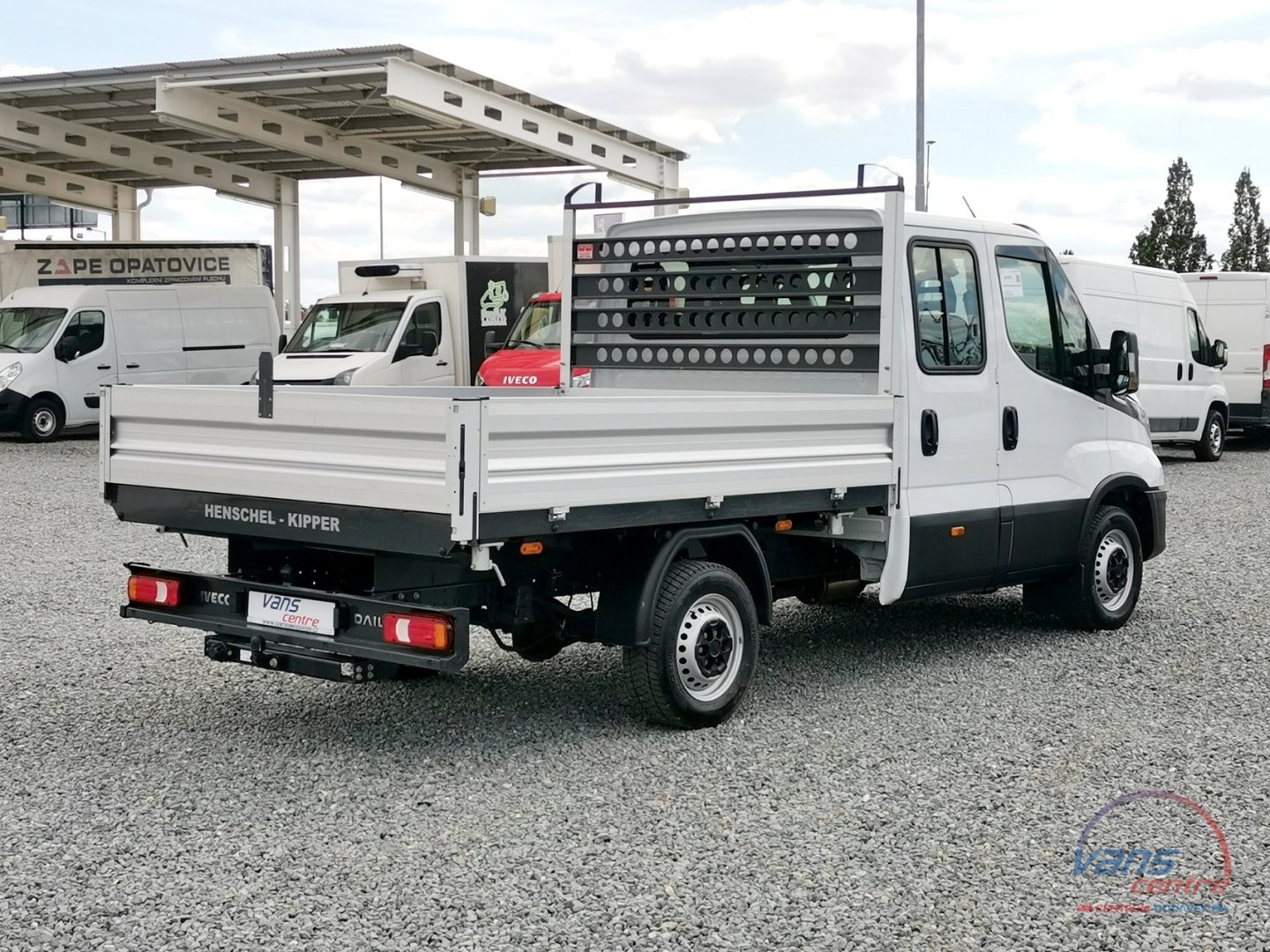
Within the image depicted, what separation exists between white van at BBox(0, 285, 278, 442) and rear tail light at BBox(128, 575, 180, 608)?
16.7m

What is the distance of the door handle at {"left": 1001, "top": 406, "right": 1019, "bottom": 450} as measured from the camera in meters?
7.93

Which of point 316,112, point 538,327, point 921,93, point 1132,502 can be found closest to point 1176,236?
point 921,93

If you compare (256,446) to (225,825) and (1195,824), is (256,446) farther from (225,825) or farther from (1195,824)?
(1195,824)

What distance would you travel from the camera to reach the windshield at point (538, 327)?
19078 mm

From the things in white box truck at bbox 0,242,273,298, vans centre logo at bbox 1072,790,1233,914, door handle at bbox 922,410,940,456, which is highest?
white box truck at bbox 0,242,273,298

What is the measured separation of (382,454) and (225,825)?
1.40 metres

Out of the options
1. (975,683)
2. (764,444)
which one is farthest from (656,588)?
(975,683)

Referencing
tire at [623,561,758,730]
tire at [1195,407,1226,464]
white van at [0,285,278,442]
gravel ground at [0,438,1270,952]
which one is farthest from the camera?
white van at [0,285,278,442]

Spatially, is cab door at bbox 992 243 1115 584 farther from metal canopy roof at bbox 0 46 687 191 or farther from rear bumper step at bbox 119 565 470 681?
metal canopy roof at bbox 0 46 687 191

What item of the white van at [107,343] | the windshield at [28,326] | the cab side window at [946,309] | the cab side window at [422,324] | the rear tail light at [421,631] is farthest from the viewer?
the windshield at [28,326]

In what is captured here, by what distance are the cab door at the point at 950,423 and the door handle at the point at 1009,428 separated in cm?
8

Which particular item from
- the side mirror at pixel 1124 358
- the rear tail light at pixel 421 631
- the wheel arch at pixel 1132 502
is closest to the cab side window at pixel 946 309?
the side mirror at pixel 1124 358

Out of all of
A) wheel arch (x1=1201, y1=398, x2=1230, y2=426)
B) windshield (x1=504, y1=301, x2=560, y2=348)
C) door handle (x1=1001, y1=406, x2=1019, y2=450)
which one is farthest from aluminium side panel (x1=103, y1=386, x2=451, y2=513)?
wheel arch (x1=1201, y1=398, x2=1230, y2=426)

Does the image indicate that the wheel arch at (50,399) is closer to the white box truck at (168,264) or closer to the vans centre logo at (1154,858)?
the white box truck at (168,264)
